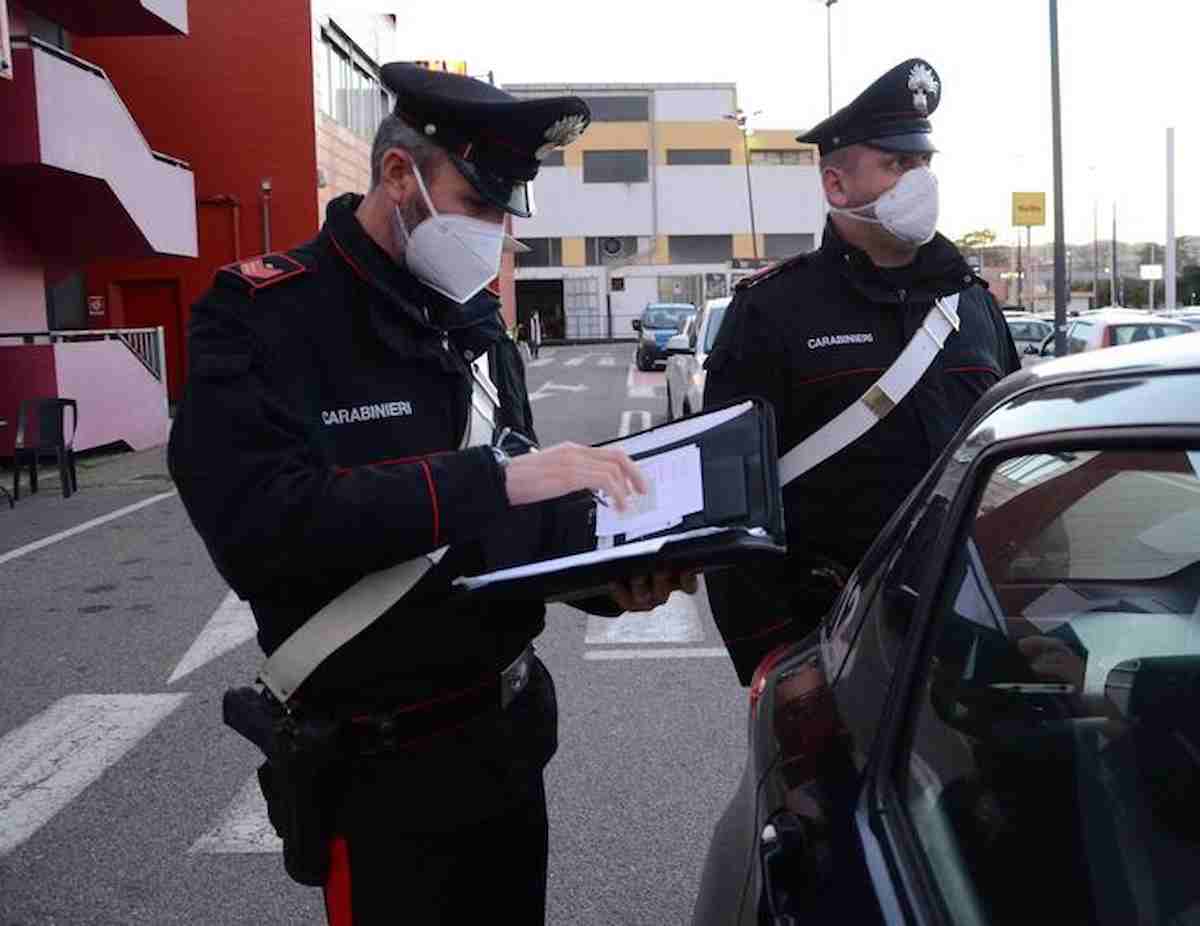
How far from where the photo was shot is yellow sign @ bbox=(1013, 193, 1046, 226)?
107ft

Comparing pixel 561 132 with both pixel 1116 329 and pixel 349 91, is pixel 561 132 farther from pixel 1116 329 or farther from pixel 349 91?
pixel 349 91

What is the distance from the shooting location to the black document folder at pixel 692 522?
6.46ft

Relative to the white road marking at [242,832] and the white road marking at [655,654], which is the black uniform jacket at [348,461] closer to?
the white road marking at [242,832]

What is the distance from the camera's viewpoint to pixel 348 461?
210cm

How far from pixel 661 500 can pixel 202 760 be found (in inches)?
137

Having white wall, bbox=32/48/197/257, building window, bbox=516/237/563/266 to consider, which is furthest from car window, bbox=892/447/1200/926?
building window, bbox=516/237/563/266

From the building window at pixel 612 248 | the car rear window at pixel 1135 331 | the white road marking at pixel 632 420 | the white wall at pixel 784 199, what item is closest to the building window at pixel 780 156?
the white wall at pixel 784 199

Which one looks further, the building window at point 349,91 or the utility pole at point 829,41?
the utility pole at point 829,41

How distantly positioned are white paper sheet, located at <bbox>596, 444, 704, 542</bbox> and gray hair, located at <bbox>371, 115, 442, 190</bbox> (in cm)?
62

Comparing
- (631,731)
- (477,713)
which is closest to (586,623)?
(631,731)

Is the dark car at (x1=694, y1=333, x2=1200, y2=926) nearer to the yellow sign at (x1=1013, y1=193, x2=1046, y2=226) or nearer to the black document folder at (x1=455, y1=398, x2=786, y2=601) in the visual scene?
the black document folder at (x1=455, y1=398, x2=786, y2=601)

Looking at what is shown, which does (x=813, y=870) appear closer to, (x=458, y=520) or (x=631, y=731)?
(x=458, y=520)

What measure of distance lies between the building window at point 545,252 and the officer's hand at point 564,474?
63628 millimetres

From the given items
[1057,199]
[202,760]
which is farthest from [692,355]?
[202,760]
